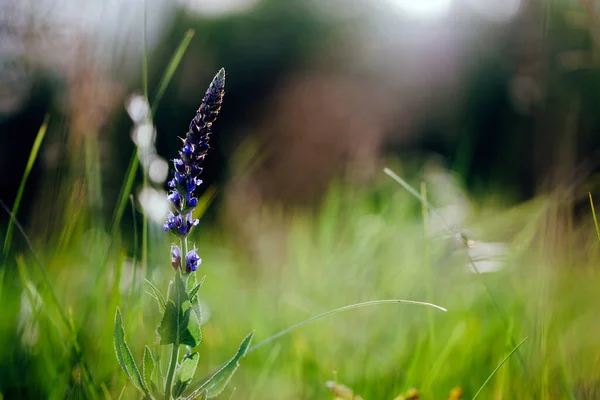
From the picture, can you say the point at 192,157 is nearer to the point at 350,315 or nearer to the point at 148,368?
the point at 148,368

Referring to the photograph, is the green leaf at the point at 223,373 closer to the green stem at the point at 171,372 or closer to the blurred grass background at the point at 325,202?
the green stem at the point at 171,372

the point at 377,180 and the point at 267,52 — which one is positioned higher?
the point at 267,52

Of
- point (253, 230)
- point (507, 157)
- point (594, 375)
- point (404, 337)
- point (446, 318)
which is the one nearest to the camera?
point (594, 375)

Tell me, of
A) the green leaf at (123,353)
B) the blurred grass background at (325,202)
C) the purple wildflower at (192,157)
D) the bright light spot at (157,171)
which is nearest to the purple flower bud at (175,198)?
the purple wildflower at (192,157)

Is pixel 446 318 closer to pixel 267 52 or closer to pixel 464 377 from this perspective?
pixel 464 377

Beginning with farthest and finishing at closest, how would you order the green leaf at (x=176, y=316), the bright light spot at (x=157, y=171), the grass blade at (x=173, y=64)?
the bright light spot at (x=157, y=171) → the grass blade at (x=173, y=64) → the green leaf at (x=176, y=316)

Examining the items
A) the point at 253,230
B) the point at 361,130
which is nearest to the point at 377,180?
the point at 361,130

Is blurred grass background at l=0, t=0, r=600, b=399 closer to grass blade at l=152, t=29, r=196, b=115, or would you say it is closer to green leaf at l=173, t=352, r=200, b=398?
grass blade at l=152, t=29, r=196, b=115
